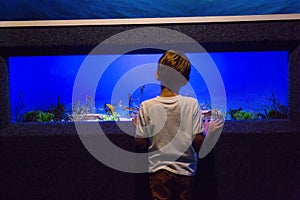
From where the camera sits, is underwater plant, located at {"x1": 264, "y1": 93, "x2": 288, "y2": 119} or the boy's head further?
underwater plant, located at {"x1": 264, "y1": 93, "x2": 288, "y2": 119}

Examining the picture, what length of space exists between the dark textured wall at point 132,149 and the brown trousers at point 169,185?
61 centimetres

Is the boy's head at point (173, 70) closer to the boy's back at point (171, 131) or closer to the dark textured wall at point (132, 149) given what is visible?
the boy's back at point (171, 131)

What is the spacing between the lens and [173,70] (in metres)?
1.85

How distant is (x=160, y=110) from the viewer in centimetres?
185

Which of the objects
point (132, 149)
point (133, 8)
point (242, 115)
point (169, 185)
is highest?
point (133, 8)

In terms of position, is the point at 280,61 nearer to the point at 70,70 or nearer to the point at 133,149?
the point at 133,149

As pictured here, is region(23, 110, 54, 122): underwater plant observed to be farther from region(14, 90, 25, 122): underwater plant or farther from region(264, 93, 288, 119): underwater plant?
region(264, 93, 288, 119): underwater plant

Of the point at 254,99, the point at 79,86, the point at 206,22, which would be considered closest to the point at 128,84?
the point at 79,86

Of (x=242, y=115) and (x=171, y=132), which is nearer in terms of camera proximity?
(x=171, y=132)

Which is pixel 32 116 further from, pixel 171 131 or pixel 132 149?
pixel 171 131

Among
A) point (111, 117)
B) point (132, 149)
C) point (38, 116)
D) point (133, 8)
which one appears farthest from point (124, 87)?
point (38, 116)

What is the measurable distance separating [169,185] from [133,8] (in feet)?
4.68

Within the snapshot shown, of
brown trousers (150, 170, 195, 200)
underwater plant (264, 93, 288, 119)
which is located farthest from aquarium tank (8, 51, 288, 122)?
brown trousers (150, 170, 195, 200)

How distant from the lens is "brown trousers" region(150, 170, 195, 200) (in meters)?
1.84
